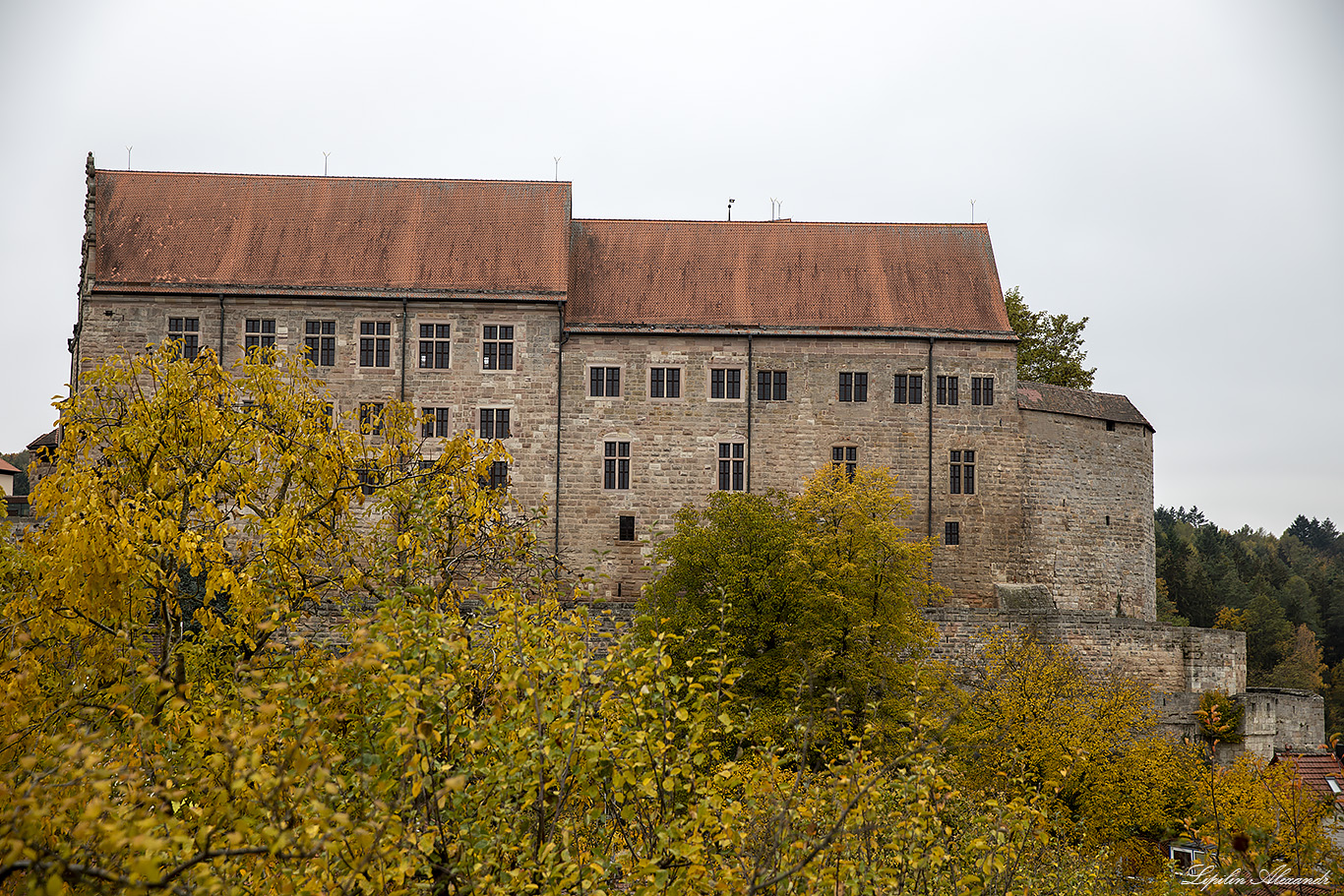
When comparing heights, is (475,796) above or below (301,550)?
below

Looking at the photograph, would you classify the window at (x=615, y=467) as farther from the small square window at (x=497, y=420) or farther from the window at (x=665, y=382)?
the small square window at (x=497, y=420)

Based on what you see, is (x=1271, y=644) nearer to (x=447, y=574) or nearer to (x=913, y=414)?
(x=913, y=414)

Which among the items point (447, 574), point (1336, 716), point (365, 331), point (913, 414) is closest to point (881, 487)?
point (913, 414)

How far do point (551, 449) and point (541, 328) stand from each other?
371 cm

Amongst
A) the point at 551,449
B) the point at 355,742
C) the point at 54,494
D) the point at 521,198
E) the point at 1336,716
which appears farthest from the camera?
the point at 1336,716

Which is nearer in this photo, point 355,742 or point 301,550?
point 355,742

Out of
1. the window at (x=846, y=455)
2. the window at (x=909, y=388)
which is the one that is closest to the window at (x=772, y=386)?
the window at (x=846, y=455)

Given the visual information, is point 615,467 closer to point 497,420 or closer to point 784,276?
point 497,420

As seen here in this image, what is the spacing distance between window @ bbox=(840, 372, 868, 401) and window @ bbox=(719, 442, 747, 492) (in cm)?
359

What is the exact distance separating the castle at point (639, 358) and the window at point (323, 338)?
0.22 ft

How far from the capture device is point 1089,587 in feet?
113

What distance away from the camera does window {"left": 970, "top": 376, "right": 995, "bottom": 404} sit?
34.0 meters

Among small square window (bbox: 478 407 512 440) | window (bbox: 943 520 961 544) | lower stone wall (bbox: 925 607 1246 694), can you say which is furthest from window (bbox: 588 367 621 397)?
lower stone wall (bbox: 925 607 1246 694)

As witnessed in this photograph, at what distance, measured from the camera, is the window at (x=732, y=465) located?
33000 millimetres
